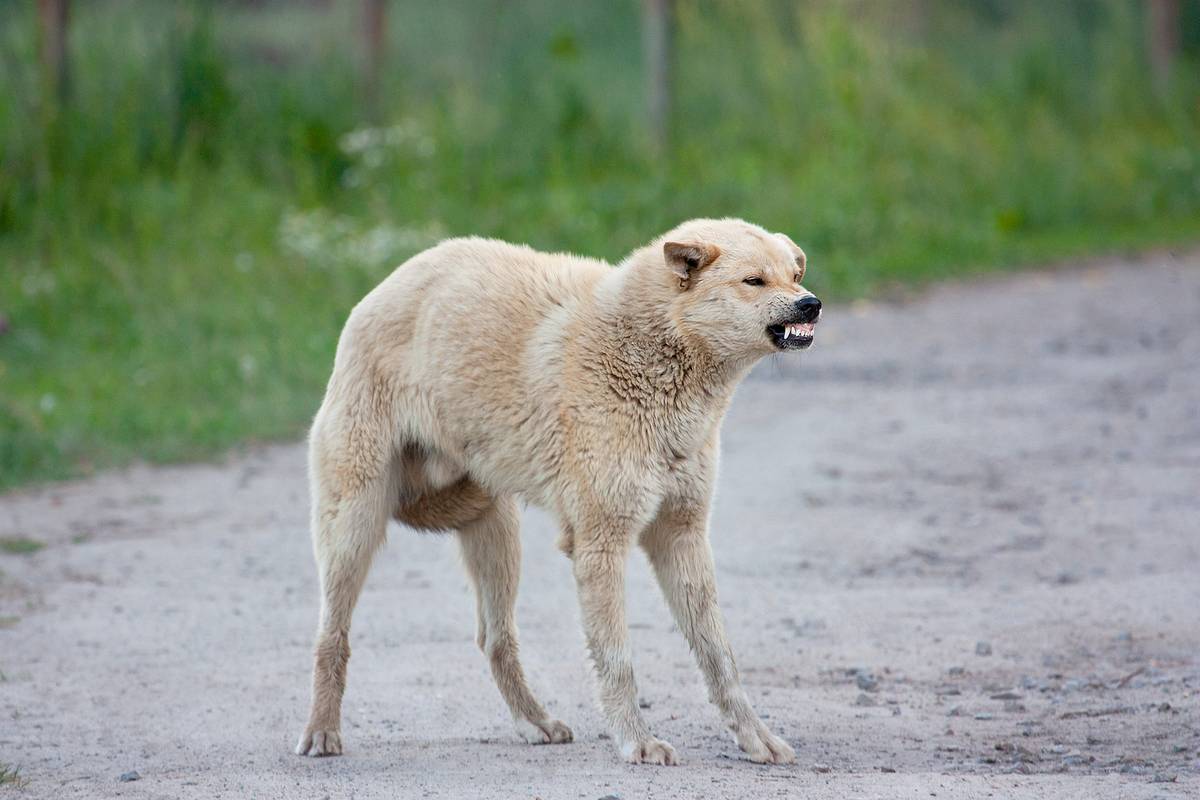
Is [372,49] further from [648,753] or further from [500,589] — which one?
[648,753]

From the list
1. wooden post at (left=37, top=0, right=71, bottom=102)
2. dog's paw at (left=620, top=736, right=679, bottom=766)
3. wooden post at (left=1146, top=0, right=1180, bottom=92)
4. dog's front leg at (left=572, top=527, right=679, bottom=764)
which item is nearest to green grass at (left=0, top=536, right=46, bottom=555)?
dog's front leg at (left=572, top=527, right=679, bottom=764)

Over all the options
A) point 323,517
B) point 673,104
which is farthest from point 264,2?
point 323,517

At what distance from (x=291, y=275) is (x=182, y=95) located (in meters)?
2.66

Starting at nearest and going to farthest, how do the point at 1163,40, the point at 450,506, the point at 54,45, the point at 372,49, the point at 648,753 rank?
the point at 648,753 < the point at 450,506 < the point at 54,45 < the point at 372,49 < the point at 1163,40

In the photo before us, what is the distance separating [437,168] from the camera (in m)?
14.1

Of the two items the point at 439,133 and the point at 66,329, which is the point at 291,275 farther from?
the point at 439,133

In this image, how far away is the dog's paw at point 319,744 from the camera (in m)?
4.96

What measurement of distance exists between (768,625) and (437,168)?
338 inches

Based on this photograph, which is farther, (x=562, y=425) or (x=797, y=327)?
(x=562, y=425)

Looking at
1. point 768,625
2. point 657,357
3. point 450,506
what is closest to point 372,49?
point 768,625

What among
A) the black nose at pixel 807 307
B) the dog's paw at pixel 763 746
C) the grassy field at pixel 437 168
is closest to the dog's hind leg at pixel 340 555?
the dog's paw at pixel 763 746

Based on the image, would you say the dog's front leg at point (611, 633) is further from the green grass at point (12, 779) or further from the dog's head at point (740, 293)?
the green grass at point (12, 779)

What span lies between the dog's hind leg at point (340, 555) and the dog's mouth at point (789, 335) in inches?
52.1

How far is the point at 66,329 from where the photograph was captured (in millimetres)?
11250
